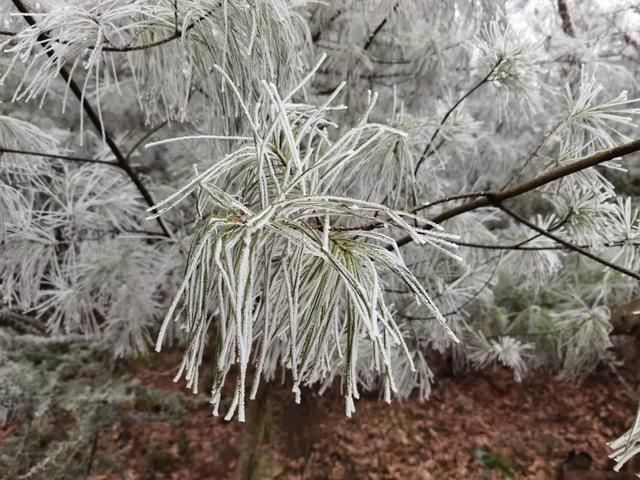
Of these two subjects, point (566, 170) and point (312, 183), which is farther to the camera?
point (566, 170)

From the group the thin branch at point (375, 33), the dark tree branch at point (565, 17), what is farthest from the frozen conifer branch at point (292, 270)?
A: the dark tree branch at point (565, 17)

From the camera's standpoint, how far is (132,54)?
84 cm

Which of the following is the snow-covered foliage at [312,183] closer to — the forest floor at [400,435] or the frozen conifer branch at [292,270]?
the frozen conifer branch at [292,270]

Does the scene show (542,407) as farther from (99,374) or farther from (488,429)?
(99,374)

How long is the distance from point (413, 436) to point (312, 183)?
277cm

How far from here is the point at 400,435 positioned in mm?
2816

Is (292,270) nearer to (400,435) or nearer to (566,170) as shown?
(566,170)

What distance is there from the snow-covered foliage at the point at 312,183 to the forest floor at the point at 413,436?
11.2 inches

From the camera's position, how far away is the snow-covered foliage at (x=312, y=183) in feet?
1.38

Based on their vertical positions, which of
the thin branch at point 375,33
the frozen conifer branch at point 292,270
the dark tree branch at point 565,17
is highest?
the dark tree branch at point 565,17

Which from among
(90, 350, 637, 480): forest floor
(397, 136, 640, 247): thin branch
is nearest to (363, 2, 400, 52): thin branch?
(397, 136, 640, 247): thin branch

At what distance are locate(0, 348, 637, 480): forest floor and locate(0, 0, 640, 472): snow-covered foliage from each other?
0.95 ft

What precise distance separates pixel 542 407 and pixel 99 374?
2.68 meters

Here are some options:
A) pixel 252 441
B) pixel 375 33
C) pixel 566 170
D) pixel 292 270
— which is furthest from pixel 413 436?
pixel 292 270
